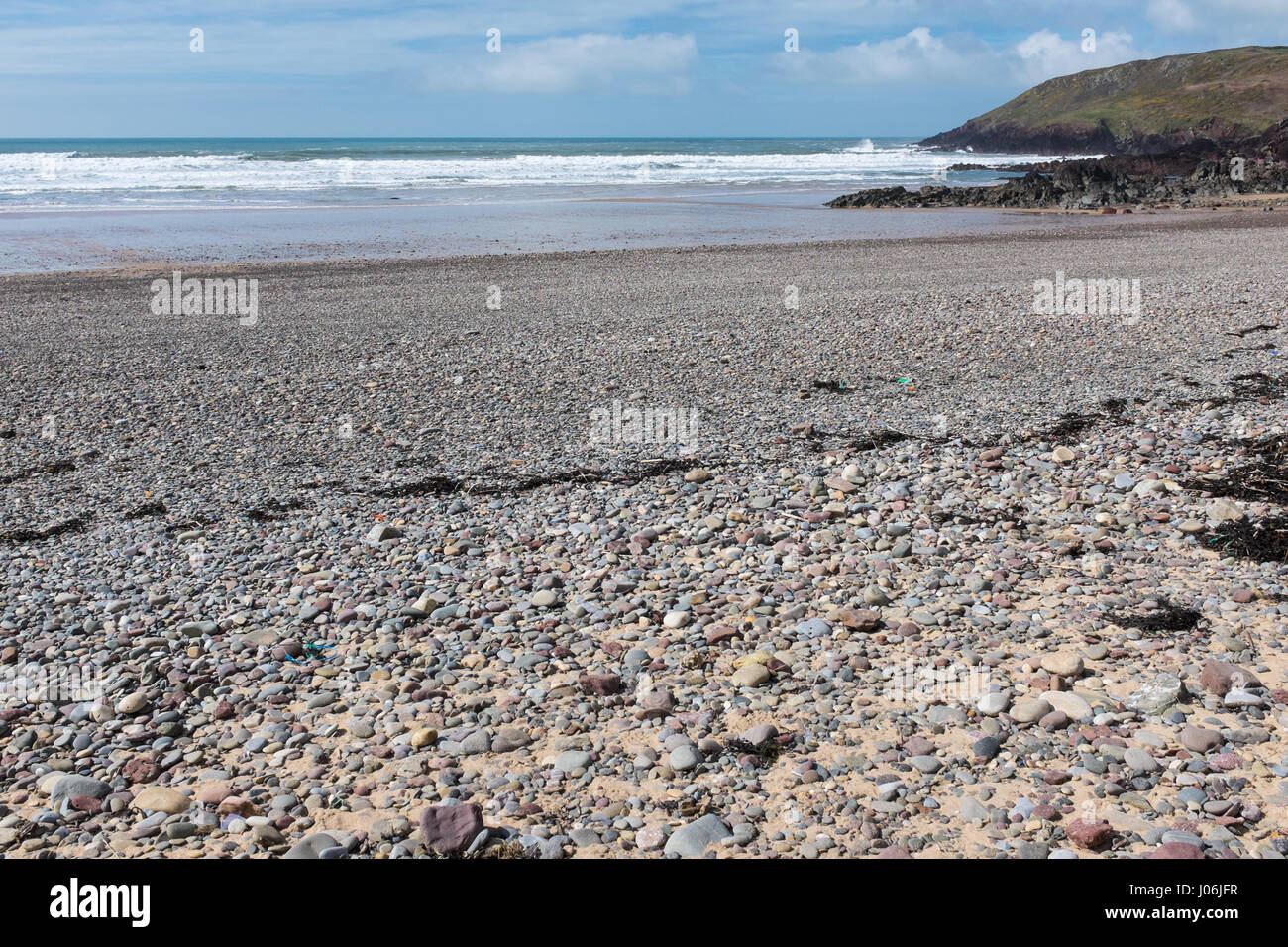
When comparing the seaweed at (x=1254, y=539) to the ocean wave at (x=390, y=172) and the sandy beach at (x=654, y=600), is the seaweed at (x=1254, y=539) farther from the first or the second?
the ocean wave at (x=390, y=172)

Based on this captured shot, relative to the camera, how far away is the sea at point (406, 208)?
73.9ft

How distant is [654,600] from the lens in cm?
524

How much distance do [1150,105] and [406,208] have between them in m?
78.8

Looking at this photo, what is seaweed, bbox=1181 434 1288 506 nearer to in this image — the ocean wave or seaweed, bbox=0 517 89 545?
seaweed, bbox=0 517 89 545

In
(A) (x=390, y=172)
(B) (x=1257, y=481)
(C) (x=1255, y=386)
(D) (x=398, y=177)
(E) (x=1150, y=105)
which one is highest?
(E) (x=1150, y=105)

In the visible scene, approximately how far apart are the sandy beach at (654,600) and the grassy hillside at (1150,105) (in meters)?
75.3

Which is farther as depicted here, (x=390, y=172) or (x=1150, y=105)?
(x=1150, y=105)

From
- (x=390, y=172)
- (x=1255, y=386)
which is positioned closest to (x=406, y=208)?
(x=390, y=172)

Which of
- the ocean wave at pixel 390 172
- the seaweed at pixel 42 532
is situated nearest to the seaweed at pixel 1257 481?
the seaweed at pixel 42 532

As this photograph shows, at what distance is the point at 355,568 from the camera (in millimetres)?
5691

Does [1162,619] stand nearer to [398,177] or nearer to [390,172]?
[398,177]

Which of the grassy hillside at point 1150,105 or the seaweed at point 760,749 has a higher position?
the grassy hillside at point 1150,105

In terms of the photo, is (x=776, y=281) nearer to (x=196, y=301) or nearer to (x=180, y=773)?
(x=196, y=301)
